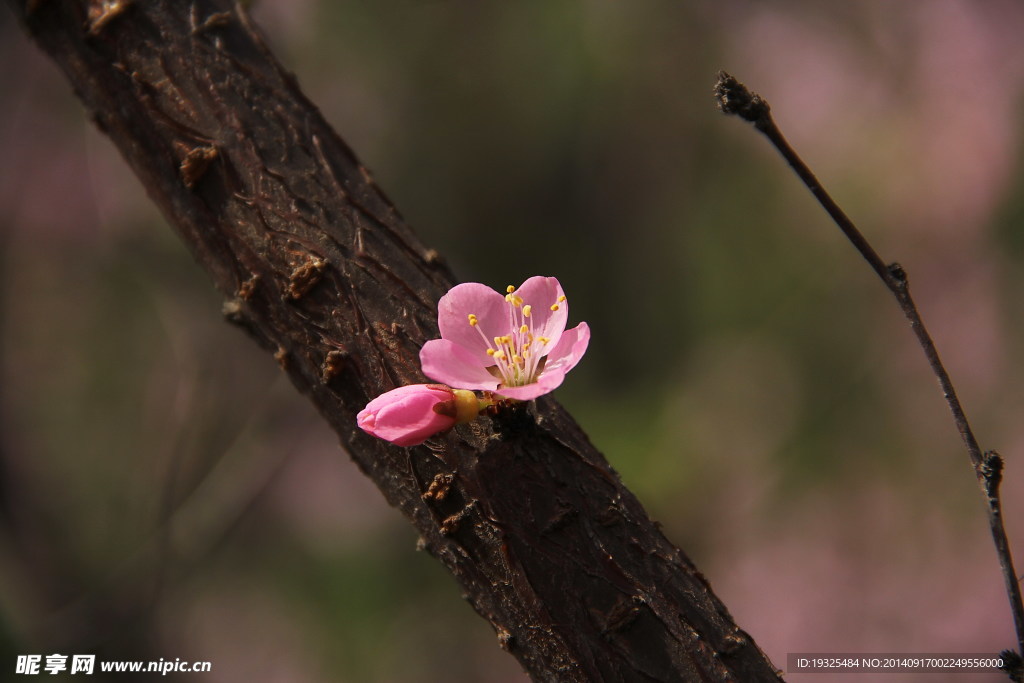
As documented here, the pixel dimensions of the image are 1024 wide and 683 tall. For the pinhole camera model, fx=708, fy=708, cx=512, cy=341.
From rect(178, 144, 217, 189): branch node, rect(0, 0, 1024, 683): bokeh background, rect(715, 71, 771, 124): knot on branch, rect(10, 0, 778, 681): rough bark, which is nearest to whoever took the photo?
rect(715, 71, 771, 124): knot on branch

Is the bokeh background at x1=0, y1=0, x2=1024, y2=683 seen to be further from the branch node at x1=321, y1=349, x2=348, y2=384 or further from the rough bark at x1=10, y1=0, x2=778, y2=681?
the branch node at x1=321, y1=349, x2=348, y2=384

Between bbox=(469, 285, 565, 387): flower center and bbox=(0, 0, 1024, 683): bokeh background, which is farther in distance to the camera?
bbox=(0, 0, 1024, 683): bokeh background

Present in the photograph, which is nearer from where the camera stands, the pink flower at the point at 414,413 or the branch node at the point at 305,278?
the pink flower at the point at 414,413

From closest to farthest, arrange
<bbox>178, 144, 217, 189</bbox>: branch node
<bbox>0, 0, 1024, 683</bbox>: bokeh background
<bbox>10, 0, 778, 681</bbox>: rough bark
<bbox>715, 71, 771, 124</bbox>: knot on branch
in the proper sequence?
<bbox>715, 71, 771, 124</bbox>: knot on branch, <bbox>10, 0, 778, 681</bbox>: rough bark, <bbox>178, 144, 217, 189</bbox>: branch node, <bbox>0, 0, 1024, 683</bbox>: bokeh background

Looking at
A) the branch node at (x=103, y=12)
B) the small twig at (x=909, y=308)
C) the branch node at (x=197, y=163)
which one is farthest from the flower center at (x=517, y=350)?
the branch node at (x=103, y=12)

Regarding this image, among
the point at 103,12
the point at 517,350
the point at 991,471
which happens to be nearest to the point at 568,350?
the point at 517,350

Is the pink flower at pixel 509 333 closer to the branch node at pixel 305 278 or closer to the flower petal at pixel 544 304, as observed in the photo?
the flower petal at pixel 544 304

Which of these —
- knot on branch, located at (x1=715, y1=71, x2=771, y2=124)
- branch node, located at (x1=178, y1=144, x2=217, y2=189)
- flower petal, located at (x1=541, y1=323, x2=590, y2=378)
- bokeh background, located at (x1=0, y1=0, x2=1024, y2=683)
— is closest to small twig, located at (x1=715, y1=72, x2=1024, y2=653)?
knot on branch, located at (x1=715, y1=71, x2=771, y2=124)

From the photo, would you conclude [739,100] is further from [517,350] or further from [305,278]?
[305,278]
